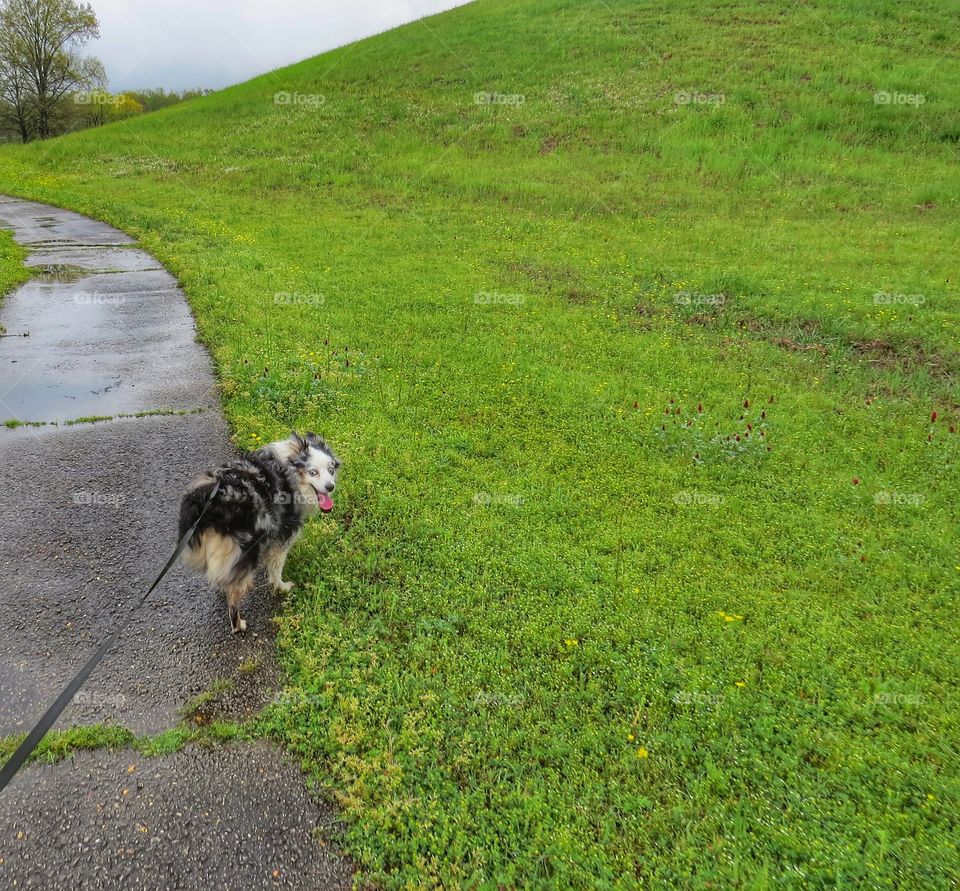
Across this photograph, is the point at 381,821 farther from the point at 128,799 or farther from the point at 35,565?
the point at 35,565

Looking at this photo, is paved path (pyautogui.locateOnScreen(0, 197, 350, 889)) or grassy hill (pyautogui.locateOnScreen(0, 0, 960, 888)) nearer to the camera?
paved path (pyautogui.locateOnScreen(0, 197, 350, 889))

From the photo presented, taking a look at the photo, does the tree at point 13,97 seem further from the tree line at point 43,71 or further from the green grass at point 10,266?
the green grass at point 10,266

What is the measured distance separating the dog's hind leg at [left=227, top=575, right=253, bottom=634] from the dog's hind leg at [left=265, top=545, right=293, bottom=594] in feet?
1.04

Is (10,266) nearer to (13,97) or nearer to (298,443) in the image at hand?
(298,443)

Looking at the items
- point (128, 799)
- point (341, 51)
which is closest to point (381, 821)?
point (128, 799)

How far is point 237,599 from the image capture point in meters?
6.28

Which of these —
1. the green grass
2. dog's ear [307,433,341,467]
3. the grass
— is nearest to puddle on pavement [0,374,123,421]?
dog's ear [307,433,341,467]

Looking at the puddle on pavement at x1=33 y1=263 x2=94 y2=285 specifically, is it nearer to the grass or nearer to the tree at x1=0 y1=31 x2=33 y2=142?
the grass

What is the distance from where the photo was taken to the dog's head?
665 centimetres

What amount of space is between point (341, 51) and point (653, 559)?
191 feet

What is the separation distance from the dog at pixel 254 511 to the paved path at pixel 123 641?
2.17 ft

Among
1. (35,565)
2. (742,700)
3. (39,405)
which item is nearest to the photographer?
(742,700)

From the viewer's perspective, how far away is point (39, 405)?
10.6 m

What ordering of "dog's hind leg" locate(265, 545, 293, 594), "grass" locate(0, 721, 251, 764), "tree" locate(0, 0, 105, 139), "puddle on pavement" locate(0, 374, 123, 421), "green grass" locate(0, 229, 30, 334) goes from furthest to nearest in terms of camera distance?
1. "tree" locate(0, 0, 105, 139)
2. "green grass" locate(0, 229, 30, 334)
3. "puddle on pavement" locate(0, 374, 123, 421)
4. "dog's hind leg" locate(265, 545, 293, 594)
5. "grass" locate(0, 721, 251, 764)
